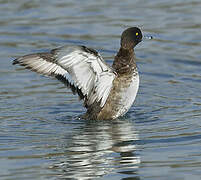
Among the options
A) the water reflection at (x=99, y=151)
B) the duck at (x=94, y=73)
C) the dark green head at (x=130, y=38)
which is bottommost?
the water reflection at (x=99, y=151)

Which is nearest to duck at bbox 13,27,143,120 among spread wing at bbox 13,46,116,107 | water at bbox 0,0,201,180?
spread wing at bbox 13,46,116,107

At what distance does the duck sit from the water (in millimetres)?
237

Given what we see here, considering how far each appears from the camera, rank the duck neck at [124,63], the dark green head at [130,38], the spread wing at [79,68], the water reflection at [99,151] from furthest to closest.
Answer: the dark green head at [130,38] < the duck neck at [124,63] < the spread wing at [79,68] < the water reflection at [99,151]

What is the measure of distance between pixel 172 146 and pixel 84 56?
1530mm

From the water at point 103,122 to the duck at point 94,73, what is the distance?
0.78 feet

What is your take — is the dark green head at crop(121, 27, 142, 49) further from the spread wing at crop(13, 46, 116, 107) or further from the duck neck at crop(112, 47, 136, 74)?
the spread wing at crop(13, 46, 116, 107)

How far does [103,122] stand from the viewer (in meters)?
9.05

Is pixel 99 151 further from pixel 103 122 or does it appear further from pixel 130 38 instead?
pixel 130 38

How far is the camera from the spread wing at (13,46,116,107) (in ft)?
26.1

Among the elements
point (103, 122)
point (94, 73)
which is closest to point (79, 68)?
point (94, 73)

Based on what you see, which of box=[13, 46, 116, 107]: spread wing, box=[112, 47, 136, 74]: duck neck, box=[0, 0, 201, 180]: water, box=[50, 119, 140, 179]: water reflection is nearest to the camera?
box=[50, 119, 140, 179]: water reflection

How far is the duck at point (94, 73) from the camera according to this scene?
8.02 m

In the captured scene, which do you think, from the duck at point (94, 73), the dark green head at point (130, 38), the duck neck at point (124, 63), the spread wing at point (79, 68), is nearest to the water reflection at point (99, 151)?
the duck at point (94, 73)

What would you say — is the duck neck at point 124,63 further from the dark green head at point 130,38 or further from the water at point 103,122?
the water at point 103,122
